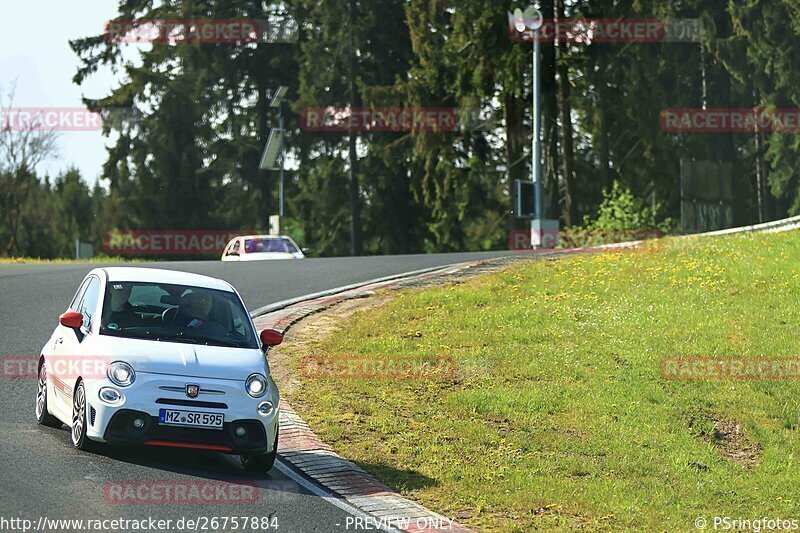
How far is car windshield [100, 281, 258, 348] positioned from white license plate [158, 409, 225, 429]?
1.00 meters

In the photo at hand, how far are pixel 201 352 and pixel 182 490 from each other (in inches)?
63.5

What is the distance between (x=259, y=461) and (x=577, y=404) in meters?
4.84

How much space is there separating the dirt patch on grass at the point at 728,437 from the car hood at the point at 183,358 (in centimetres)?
546

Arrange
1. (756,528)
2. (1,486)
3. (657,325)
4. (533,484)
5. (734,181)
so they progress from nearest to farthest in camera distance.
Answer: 1. (1,486)
2. (756,528)
3. (533,484)
4. (657,325)
5. (734,181)

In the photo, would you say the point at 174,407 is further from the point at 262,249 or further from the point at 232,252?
the point at 232,252

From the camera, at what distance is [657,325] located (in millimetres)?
18766

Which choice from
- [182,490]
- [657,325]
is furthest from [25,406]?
[657,325]

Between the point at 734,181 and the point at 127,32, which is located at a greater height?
the point at 127,32

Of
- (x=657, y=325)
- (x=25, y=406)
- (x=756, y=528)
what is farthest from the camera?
(x=657, y=325)

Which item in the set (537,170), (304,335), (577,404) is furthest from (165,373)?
(537,170)

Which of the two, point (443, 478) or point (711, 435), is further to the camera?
point (711, 435)

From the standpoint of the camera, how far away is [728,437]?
1450cm

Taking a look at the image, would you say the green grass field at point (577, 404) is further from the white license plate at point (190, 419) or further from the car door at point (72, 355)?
the car door at point (72, 355)

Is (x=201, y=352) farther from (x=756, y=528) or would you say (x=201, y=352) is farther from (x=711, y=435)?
(x=711, y=435)
